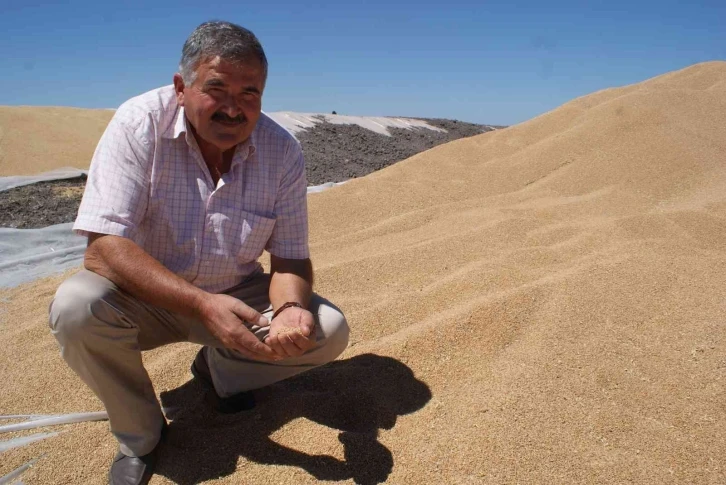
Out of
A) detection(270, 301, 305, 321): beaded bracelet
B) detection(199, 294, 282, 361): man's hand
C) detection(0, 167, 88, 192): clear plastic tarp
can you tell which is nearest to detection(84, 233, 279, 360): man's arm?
detection(199, 294, 282, 361): man's hand

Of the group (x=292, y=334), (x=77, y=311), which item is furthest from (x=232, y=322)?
(x=77, y=311)

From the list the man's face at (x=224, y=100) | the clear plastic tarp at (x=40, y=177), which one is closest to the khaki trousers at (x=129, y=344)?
the man's face at (x=224, y=100)

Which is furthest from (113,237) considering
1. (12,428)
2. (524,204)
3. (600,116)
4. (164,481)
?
(600,116)

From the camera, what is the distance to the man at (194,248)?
59.9 inches

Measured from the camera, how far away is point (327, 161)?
765 cm

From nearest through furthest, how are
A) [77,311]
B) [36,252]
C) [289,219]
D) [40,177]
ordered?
[77,311]
[289,219]
[36,252]
[40,177]

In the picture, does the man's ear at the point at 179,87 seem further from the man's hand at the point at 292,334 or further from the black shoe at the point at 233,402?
the black shoe at the point at 233,402

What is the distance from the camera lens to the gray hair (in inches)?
62.4

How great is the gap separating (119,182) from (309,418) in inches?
35.2

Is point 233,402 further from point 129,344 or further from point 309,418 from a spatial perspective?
point 129,344

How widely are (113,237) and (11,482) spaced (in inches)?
29.9

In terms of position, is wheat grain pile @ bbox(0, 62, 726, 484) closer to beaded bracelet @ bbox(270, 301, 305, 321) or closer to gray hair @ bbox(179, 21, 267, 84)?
beaded bracelet @ bbox(270, 301, 305, 321)

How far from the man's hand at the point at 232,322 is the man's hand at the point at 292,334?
0.08 ft

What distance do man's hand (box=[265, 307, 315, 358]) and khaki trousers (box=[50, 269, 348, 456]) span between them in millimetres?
117
